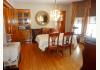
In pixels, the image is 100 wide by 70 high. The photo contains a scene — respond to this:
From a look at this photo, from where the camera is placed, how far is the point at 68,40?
4918 millimetres

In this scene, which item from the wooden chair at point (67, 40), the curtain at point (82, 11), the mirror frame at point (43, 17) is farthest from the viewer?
the mirror frame at point (43, 17)

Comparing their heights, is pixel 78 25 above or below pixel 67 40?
above

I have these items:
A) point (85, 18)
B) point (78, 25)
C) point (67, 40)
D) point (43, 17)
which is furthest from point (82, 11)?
point (67, 40)

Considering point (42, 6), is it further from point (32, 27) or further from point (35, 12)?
point (32, 27)

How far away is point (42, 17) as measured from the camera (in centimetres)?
805

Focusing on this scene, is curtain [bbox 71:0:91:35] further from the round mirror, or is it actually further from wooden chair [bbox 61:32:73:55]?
wooden chair [bbox 61:32:73:55]

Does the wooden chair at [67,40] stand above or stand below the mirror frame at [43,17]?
below

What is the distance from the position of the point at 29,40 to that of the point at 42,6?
2.47 m

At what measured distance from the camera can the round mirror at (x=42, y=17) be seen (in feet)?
26.2

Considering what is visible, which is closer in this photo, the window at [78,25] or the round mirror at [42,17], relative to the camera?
the window at [78,25]

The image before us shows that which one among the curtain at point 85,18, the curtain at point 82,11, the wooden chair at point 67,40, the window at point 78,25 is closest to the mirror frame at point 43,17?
the curtain at point 82,11

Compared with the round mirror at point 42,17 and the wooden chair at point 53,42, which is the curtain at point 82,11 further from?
the wooden chair at point 53,42

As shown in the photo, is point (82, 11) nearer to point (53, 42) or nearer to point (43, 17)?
point (43, 17)
